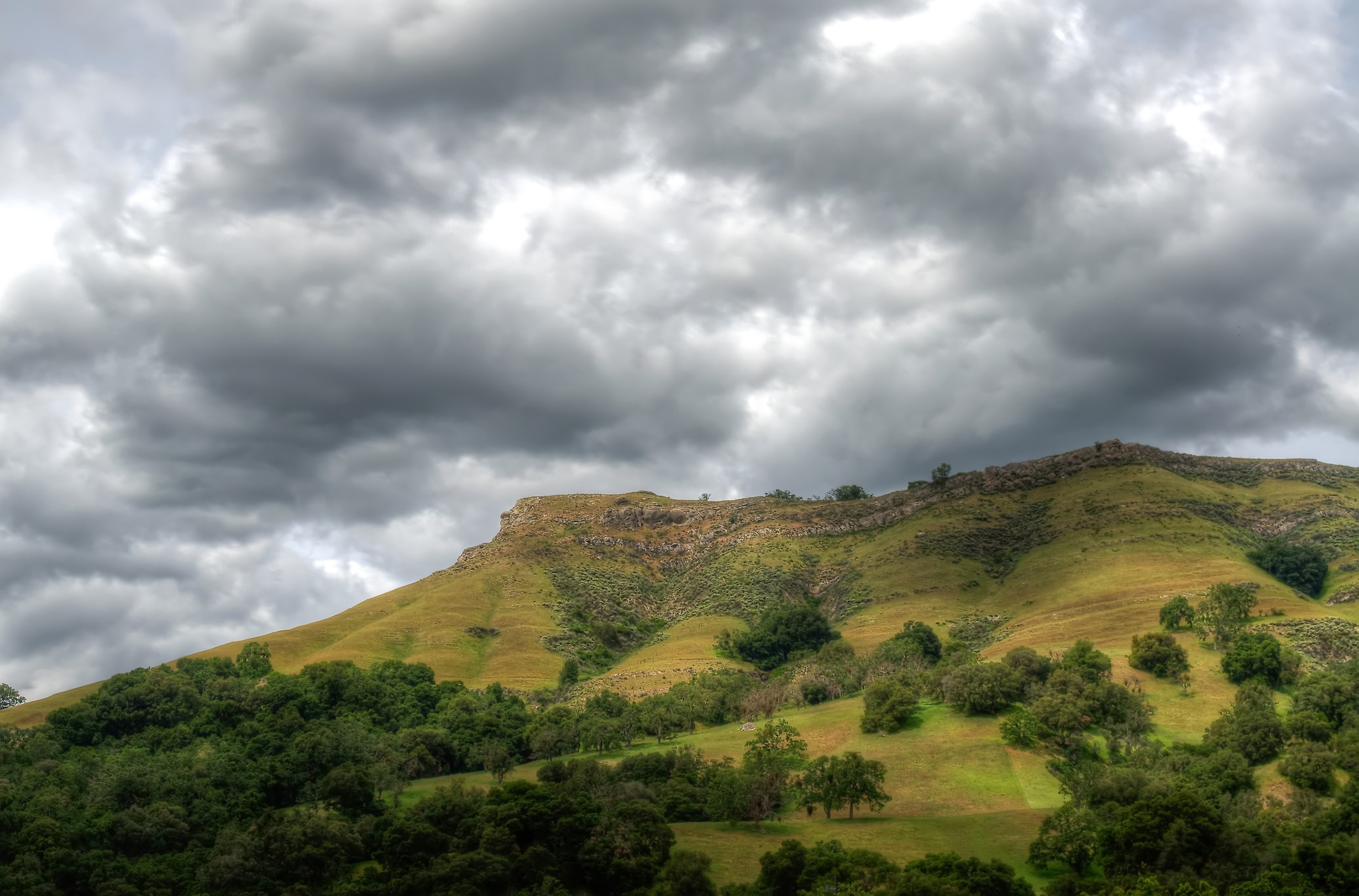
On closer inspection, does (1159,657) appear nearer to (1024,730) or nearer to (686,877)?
(1024,730)

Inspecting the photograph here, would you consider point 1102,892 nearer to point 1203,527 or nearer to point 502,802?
point 502,802

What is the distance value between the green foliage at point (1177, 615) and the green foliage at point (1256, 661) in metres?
14.4

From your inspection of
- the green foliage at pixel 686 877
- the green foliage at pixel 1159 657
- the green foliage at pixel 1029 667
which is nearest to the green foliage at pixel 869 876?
the green foliage at pixel 686 877

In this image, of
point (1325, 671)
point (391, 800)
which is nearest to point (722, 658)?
point (391, 800)

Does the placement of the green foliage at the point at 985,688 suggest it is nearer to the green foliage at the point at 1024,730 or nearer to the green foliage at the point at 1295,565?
the green foliage at the point at 1024,730

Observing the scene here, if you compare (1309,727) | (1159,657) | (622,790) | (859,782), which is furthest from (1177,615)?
(622,790)

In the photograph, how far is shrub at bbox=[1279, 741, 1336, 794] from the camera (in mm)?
84375

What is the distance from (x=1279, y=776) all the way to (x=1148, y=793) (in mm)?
17822

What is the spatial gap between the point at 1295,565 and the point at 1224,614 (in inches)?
2178

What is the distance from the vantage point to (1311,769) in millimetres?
84438

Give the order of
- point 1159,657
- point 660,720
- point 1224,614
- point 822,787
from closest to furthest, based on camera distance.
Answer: point 822,787 < point 1159,657 < point 1224,614 < point 660,720

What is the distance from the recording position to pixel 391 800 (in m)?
102

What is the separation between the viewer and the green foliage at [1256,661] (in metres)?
109

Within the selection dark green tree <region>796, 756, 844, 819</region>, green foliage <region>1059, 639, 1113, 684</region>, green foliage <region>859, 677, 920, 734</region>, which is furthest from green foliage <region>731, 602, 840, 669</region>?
dark green tree <region>796, 756, 844, 819</region>
